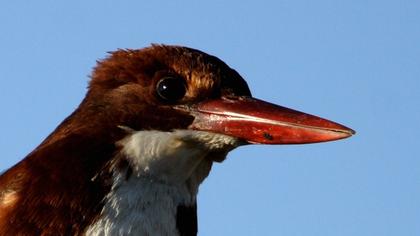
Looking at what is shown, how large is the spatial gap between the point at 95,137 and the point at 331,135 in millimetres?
1331

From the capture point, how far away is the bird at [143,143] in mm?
8516

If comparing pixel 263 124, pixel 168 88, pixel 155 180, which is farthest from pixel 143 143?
Answer: pixel 263 124

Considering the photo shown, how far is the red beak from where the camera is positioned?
28.9ft

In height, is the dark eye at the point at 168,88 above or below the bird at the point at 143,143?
above

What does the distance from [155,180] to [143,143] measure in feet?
0.73

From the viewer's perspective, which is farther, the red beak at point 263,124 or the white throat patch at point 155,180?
the red beak at point 263,124

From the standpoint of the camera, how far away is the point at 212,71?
8922mm

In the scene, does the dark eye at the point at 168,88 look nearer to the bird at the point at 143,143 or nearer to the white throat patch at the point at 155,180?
the bird at the point at 143,143

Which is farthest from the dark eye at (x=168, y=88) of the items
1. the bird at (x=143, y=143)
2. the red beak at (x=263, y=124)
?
the red beak at (x=263, y=124)

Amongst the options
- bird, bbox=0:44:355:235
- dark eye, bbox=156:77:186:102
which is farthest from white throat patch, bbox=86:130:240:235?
dark eye, bbox=156:77:186:102

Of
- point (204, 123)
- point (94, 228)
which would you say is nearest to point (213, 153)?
point (204, 123)

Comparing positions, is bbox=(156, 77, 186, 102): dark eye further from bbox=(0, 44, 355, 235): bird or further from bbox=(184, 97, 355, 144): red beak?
bbox=(184, 97, 355, 144): red beak

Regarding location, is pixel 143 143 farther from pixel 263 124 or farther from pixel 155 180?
pixel 263 124

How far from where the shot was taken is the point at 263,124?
884 centimetres
